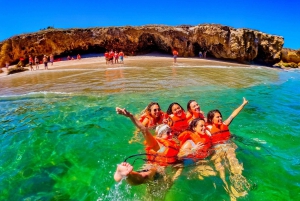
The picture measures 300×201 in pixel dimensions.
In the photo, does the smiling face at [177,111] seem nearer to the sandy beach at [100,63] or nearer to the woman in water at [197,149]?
the woman in water at [197,149]

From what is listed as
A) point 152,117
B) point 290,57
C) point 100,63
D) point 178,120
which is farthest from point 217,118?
point 290,57

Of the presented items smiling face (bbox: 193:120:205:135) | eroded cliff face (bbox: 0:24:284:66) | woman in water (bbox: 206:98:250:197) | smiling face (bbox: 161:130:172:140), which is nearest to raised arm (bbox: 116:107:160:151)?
smiling face (bbox: 161:130:172:140)

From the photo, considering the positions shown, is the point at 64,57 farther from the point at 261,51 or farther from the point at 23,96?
the point at 261,51

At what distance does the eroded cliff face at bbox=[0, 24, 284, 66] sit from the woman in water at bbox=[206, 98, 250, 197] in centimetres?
3237

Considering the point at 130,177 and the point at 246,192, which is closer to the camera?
the point at 130,177

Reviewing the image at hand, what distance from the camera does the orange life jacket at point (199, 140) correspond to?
548 centimetres

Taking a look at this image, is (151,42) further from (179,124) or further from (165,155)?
(165,155)

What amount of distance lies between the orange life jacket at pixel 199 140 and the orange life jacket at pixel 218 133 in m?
0.37

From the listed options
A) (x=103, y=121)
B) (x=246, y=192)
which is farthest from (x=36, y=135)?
(x=246, y=192)

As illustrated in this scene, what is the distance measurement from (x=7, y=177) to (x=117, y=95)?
24.6ft

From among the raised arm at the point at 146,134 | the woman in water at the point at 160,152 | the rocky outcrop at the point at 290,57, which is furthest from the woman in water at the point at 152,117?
the rocky outcrop at the point at 290,57

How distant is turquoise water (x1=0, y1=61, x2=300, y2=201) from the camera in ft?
16.0

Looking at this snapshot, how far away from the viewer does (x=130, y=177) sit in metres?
3.82

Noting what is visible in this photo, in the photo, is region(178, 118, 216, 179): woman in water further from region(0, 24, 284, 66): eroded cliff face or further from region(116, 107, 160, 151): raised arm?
region(0, 24, 284, 66): eroded cliff face
